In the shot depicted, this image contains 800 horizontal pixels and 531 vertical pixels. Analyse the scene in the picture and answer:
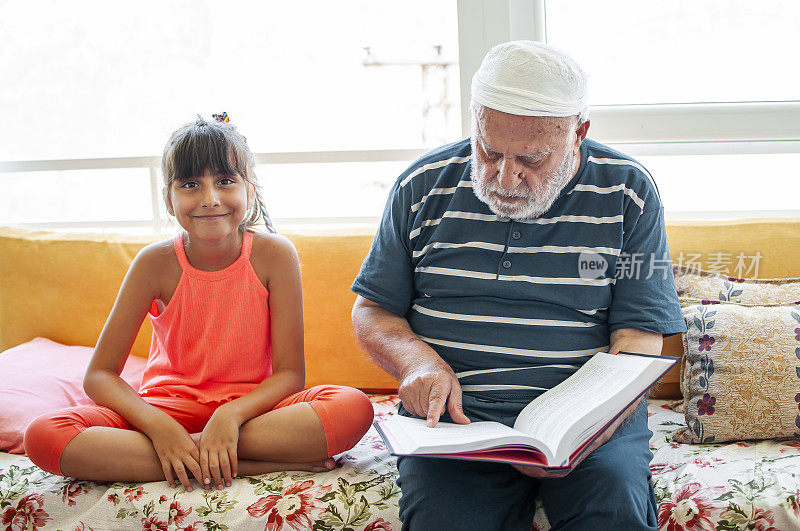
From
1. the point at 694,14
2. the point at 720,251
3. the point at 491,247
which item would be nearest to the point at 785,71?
the point at 694,14

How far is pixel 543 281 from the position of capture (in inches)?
55.6

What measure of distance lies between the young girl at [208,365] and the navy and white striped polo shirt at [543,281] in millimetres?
264

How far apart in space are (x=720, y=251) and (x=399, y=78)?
58.4 inches

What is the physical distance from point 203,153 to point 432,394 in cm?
74

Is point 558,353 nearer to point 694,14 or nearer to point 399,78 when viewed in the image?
point 694,14

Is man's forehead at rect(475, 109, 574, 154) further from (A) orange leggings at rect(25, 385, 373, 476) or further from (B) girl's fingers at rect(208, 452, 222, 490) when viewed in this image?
(B) girl's fingers at rect(208, 452, 222, 490)

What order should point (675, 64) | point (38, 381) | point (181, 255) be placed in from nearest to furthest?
1. point (181, 255)
2. point (38, 381)
3. point (675, 64)

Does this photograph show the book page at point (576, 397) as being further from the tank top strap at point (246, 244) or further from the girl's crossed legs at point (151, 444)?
the tank top strap at point (246, 244)

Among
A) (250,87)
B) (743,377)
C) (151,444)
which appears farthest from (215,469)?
(250,87)

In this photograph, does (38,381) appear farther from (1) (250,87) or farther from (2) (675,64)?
(2) (675,64)

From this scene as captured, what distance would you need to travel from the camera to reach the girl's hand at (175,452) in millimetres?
1369

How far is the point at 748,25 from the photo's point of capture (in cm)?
215

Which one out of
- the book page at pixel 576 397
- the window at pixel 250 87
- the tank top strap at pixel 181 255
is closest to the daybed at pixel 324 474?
the book page at pixel 576 397

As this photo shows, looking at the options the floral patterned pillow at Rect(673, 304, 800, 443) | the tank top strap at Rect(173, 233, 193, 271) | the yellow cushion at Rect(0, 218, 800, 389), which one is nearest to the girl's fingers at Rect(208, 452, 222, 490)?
the tank top strap at Rect(173, 233, 193, 271)
